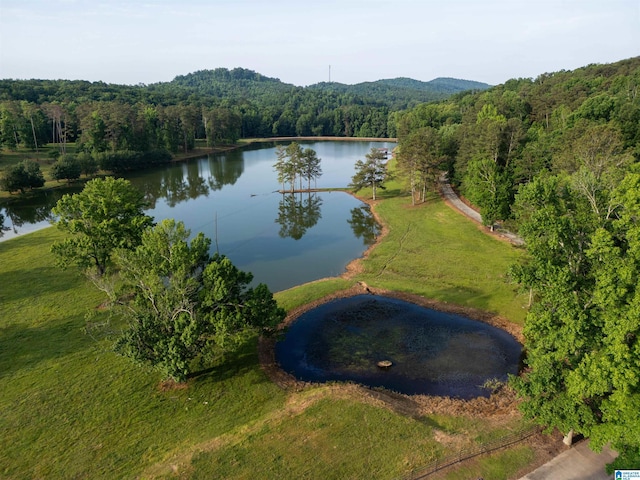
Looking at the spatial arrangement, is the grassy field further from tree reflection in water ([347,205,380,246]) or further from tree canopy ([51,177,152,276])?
tree reflection in water ([347,205,380,246])

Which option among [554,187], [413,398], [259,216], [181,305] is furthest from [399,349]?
[259,216]

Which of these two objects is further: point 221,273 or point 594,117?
point 594,117

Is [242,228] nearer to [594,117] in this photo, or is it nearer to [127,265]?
[127,265]

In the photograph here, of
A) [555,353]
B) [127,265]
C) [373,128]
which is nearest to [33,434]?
[127,265]

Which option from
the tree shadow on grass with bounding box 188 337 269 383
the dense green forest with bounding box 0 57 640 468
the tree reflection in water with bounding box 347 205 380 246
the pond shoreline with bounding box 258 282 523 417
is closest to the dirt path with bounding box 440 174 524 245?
the dense green forest with bounding box 0 57 640 468

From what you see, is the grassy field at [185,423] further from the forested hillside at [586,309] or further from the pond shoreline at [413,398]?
the forested hillside at [586,309]

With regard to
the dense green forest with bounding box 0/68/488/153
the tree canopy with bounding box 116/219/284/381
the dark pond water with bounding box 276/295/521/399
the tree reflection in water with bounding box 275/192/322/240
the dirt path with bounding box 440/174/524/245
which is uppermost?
the dense green forest with bounding box 0/68/488/153
